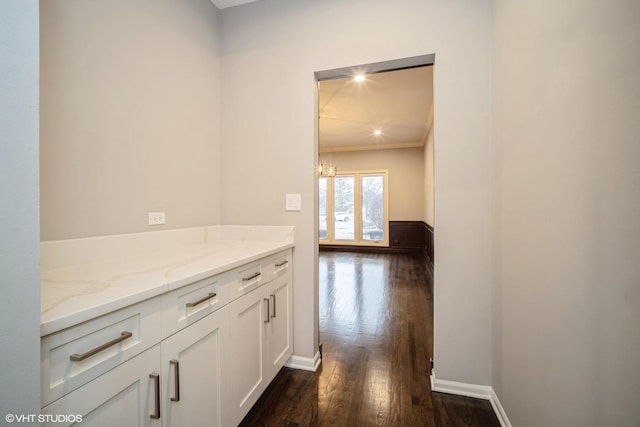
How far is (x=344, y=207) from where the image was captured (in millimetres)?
7957

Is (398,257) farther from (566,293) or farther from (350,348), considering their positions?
(566,293)

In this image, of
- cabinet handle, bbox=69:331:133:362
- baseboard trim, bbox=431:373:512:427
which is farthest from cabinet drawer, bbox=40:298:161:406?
baseboard trim, bbox=431:373:512:427

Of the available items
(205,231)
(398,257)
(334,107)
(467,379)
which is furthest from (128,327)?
(398,257)

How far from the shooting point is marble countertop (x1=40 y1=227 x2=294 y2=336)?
74cm

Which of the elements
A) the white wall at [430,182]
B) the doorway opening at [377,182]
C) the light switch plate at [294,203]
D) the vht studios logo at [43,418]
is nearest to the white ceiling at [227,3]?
the light switch plate at [294,203]

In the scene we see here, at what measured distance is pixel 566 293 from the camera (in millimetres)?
960

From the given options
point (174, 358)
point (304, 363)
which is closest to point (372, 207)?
point (304, 363)

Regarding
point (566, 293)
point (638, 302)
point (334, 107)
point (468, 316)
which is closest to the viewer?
point (638, 302)

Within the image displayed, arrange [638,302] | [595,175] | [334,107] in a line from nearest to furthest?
[638,302], [595,175], [334,107]

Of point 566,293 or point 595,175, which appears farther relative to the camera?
point 566,293

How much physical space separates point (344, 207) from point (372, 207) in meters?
0.81

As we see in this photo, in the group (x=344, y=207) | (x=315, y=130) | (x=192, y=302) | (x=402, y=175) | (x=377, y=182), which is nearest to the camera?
(x=192, y=302)

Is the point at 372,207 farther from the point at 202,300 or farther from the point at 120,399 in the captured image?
the point at 120,399

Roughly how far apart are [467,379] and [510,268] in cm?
84
